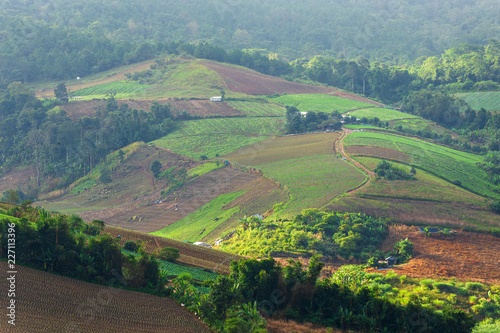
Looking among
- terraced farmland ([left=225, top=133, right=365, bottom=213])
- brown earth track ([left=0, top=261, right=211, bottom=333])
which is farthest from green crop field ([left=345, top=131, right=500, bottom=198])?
brown earth track ([left=0, top=261, right=211, bottom=333])

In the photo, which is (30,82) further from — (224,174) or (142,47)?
(224,174)

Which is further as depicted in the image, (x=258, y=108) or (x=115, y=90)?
(x=115, y=90)

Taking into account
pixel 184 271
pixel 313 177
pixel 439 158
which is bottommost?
pixel 184 271

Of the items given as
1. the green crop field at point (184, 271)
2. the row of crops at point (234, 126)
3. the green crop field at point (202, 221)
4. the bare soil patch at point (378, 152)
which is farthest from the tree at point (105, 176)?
the green crop field at point (184, 271)

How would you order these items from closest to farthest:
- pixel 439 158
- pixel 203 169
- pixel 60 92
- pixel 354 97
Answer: pixel 203 169
pixel 439 158
pixel 60 92
pixel 354 97

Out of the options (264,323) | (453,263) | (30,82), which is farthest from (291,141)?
(30,82)

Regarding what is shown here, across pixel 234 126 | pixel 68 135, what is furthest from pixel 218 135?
pixel 68 135

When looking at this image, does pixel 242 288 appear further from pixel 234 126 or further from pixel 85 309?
pixel 234 126

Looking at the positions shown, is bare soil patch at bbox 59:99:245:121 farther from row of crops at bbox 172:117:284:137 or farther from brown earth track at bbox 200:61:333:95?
brown earth track at bbox 200:61:333:95
